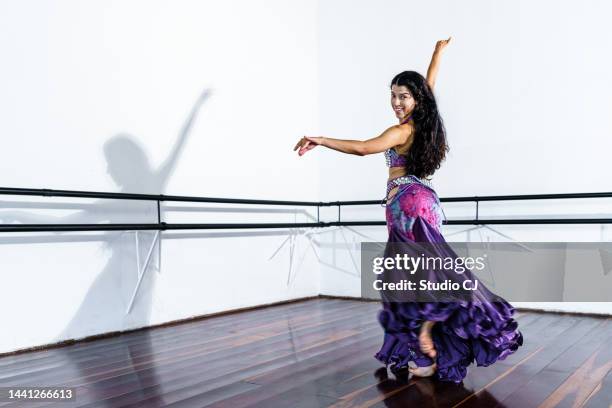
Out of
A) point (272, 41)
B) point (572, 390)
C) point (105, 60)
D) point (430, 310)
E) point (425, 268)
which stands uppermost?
point (272, 41)

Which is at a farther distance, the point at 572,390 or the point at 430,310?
the point at 430,310

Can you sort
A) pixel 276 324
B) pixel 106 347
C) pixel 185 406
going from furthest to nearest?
pixel 276 324 < pixel 106 347 < pixel 185 406

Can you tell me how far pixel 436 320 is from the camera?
200 cm

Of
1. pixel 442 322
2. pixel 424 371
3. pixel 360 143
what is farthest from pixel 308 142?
pixel 424 371

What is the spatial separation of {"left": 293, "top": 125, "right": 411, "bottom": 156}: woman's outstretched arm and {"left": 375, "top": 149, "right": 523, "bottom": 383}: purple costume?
139mm

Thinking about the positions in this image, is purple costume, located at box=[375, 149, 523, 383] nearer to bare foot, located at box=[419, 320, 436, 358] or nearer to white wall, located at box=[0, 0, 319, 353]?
bare foot, located at box=[419, 320, 436, 358]

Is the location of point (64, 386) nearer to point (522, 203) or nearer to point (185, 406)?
point (185, 406)

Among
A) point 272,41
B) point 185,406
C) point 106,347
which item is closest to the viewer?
point 185,406

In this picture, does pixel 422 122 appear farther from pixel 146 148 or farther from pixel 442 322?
pixel 146 148

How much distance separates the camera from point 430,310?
2002 millimetres

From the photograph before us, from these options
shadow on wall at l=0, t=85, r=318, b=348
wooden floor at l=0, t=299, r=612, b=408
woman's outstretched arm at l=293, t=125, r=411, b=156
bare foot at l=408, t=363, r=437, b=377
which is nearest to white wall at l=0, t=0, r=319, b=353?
shadow on wall at l=0, t=85, r=318, b=348

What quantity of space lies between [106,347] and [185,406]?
1.11 metres

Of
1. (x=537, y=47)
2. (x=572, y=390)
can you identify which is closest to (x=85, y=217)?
(x=572, y=390)

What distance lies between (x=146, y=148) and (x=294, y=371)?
1.74 meters
